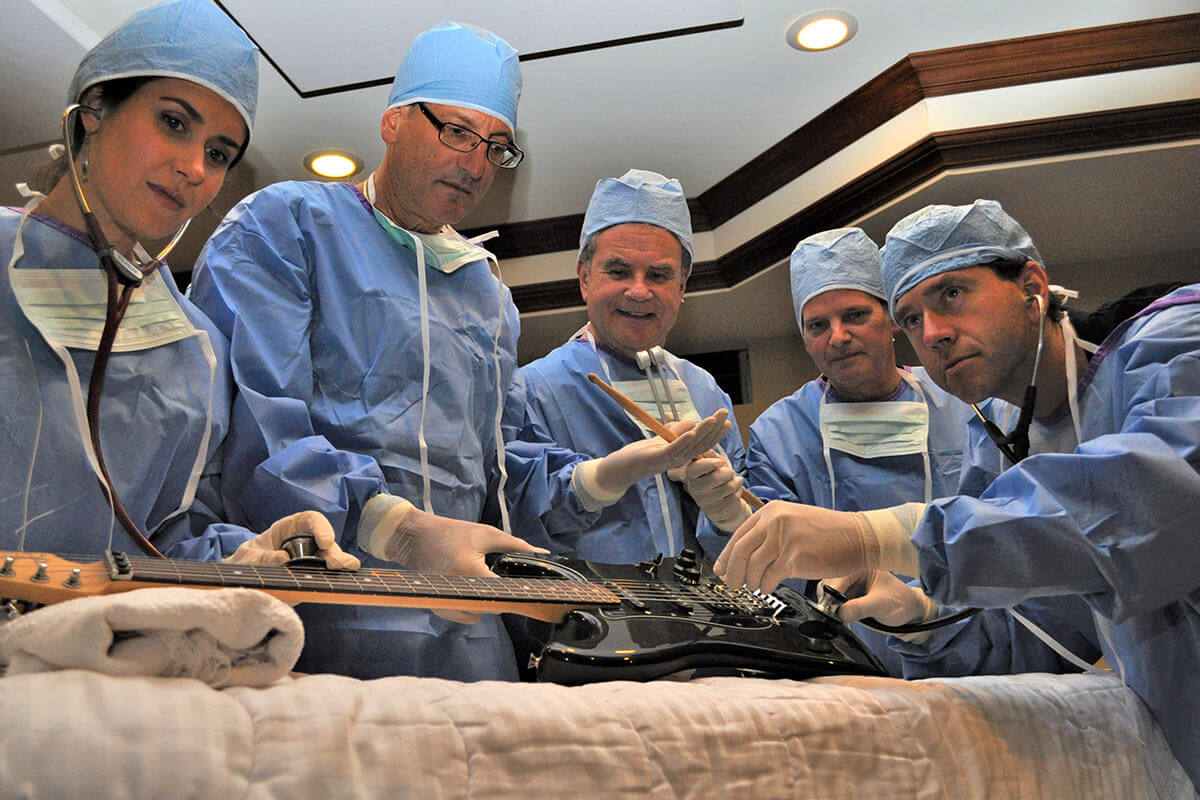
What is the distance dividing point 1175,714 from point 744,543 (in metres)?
0.56

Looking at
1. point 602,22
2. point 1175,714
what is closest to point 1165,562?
point 1175,714

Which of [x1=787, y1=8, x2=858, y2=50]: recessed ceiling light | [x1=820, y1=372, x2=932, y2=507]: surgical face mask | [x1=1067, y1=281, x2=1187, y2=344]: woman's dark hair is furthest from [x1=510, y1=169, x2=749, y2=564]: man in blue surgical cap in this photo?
[x1=787, y1=8, x2=858, y2=50]: recessed ceiling light

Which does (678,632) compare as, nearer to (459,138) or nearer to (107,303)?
(107,303)

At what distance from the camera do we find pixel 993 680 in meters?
1.22

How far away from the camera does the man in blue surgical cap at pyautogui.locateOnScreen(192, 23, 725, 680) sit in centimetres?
139

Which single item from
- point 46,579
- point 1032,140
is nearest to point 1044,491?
point 46,579

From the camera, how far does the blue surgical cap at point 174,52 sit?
1329 millimetres

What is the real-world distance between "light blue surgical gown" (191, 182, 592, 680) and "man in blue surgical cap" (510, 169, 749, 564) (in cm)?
37

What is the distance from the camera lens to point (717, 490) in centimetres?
195

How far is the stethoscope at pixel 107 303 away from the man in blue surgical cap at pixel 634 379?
912 millimetres

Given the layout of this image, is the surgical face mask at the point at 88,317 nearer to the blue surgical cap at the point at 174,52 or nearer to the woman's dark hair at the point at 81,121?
the woman's dark hair at the point at 81,121

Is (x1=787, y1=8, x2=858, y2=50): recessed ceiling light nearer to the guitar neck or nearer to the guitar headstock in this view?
the guitar neck

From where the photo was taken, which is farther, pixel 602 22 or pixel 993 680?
pixel 602 22

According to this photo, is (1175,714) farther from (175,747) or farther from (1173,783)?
(175,747)
